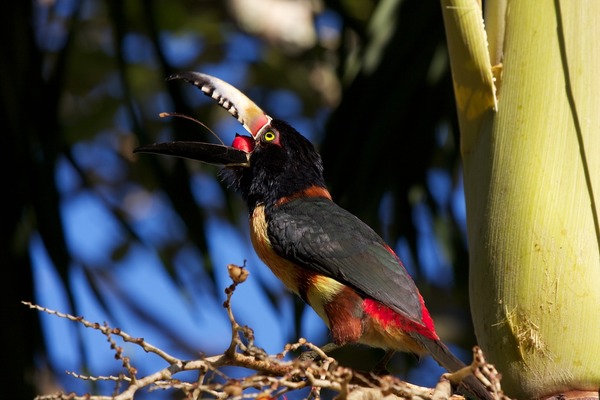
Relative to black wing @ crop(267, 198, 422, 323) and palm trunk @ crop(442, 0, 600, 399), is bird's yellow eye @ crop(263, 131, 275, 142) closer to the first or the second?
black wing @ crop(267, 198, 422, 323)

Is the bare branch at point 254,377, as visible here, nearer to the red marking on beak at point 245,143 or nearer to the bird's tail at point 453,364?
the bird's tail at point 453,364

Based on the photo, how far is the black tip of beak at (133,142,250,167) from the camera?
308 cm

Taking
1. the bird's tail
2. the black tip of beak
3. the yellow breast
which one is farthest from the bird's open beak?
the bird's tail

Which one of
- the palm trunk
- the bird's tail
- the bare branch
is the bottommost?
the bird's tail

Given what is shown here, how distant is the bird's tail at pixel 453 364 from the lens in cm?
234

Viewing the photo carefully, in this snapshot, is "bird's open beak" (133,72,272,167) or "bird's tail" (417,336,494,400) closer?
"bird's tail" (417,336,494,400)

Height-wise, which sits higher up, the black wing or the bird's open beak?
the bird's open beak

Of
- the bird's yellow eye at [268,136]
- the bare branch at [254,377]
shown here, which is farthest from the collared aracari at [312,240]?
the bare branch at [254,377]

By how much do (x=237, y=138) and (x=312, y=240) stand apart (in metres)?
0.68

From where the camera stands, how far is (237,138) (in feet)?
12.1

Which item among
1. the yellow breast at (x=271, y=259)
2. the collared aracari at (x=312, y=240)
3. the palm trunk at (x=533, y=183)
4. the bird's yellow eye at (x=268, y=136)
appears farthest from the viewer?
the bird's yellow eye at (x=268, y=136)

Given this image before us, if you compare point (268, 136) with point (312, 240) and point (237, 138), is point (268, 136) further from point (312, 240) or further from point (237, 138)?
point (312, 240)


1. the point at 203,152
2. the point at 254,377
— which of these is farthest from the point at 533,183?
the point at 203,152

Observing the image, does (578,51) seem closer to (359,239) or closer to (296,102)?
(359,239)
